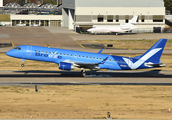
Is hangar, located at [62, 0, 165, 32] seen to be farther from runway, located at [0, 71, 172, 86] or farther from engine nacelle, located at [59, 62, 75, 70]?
engine nacelle, located at [59, 62, 75, 70]

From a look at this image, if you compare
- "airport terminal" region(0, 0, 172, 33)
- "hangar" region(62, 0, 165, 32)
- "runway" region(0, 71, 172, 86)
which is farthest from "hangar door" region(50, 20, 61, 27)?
"runway" region(0, 71, 172, 86)

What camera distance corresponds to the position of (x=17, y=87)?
40562 mm

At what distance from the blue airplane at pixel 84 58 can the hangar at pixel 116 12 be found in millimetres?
86422

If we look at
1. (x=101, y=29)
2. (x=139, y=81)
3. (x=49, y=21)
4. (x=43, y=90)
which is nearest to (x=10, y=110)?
(x=43, y=90)

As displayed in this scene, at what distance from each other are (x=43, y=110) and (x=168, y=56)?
49202 mm

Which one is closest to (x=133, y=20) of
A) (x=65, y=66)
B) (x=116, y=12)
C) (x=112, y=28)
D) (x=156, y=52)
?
(x=116, y=12)

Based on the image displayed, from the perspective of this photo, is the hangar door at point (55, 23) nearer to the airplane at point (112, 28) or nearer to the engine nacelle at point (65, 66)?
the airplane at point (112, 28)

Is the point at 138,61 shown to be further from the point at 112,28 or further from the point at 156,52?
the point at 112,28

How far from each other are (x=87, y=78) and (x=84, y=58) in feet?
10.6

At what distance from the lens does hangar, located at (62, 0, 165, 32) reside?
132750mm

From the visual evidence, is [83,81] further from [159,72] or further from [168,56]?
[168,56]

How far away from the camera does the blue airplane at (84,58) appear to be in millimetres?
46781

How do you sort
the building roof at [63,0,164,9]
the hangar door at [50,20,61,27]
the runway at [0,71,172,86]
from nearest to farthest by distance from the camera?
the runway at [0,71,172,86]
the building roof at [63,0,164,9]
the hangar door at [50,20,61,27]

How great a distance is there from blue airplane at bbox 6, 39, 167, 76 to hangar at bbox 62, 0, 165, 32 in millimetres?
86422
